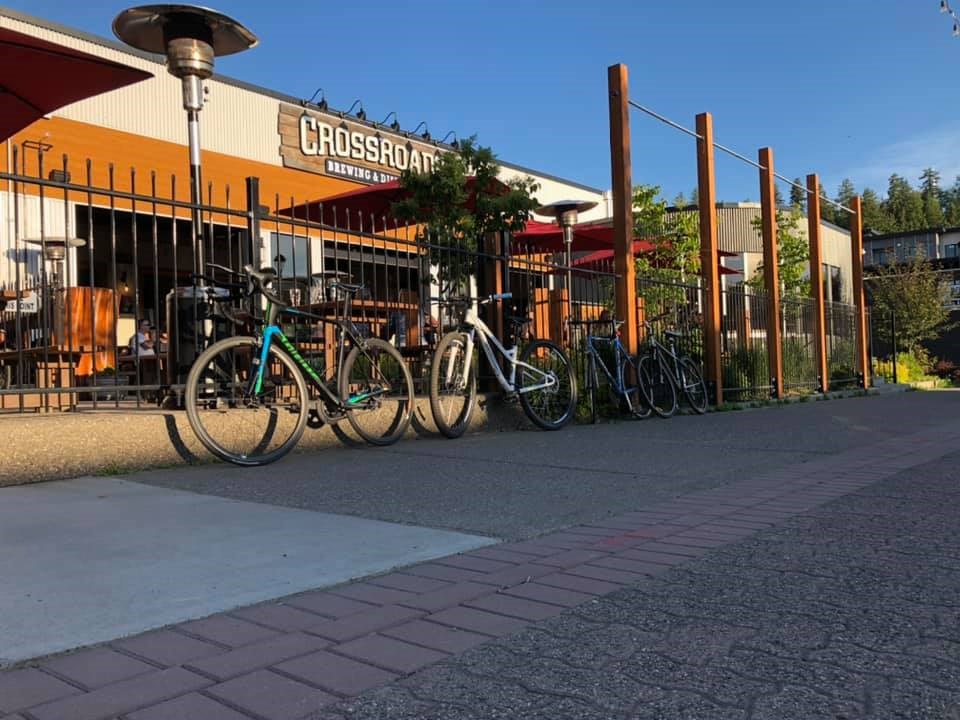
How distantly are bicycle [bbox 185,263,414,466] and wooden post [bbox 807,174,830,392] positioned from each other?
1187cm

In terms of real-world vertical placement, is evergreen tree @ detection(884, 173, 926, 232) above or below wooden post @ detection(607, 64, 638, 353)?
above

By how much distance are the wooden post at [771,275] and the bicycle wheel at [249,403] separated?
32.5ft

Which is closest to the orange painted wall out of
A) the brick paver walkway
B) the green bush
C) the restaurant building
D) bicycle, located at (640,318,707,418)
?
the restaurant building

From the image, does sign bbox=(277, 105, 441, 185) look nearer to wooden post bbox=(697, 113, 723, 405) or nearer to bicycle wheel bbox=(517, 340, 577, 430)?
wooden post bbox=(697, 113, 723, 405)

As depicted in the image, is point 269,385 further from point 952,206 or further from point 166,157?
point 952,206

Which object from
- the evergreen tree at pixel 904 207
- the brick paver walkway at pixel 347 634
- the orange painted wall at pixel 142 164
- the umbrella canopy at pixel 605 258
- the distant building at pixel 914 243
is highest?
the evergreen tree at pixel 904 207

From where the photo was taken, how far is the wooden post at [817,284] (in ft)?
52.4

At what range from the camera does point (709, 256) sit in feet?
39.8

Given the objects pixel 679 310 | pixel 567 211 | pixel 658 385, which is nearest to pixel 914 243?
pixel 679 310

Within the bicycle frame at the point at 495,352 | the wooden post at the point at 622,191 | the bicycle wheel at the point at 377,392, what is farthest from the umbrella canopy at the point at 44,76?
the wooden post at the point at 622,191

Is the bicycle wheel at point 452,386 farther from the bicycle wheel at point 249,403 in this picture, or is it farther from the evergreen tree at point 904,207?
the evergreen tree at point 904,207

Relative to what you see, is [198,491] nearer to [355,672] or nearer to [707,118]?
[355,672]

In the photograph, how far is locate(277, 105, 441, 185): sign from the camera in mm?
16781

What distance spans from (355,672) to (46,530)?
2157 millimetres
